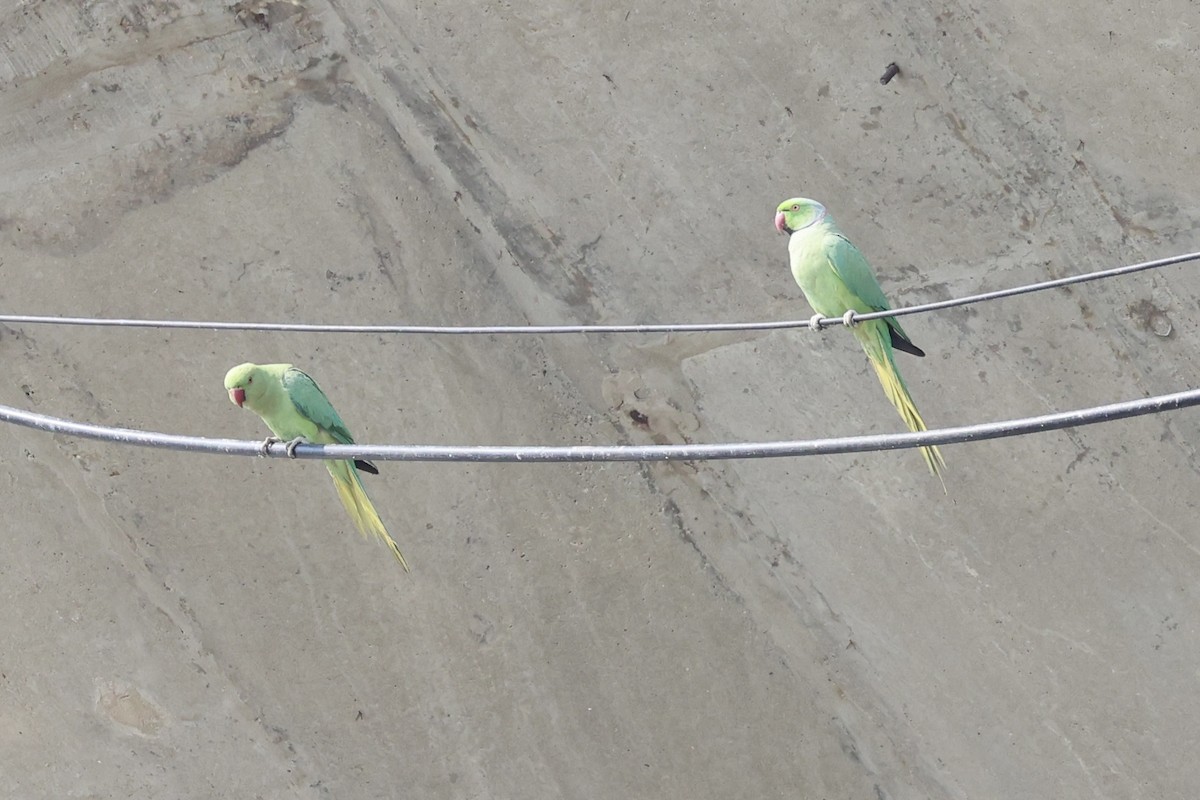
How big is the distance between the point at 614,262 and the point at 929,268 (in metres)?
1.66

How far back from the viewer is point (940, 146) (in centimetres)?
486

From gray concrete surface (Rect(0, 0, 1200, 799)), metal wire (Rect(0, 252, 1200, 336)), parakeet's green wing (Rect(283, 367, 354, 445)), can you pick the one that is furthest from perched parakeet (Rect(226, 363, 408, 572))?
gray concrete surface (Rect(0, 0, 1200, 799))

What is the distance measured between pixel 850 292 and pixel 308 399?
213 cm

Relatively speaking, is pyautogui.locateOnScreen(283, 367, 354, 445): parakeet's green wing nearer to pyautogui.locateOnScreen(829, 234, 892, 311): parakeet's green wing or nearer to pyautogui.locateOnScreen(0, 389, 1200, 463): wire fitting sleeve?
pyautogui.locateOnScreen(0, 389, 1200, 463): wire fitting sleeve

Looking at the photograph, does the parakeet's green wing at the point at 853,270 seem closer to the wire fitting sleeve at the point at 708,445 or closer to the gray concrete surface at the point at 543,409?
the gray concrete surface at the point at 543,409

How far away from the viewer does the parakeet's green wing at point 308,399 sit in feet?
11.5

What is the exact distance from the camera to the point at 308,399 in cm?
352

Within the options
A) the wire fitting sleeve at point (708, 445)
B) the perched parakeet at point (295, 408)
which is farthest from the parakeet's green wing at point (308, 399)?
the wire fitting sleeve at point (708, 445)

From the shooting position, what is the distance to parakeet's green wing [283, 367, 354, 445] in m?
3.49

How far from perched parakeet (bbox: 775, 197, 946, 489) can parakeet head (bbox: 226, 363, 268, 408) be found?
2.11 metres

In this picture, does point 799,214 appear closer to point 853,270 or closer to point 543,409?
point 853,270

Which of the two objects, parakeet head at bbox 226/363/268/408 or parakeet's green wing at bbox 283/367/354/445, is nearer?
parakeet head at bbox 226/363/268/408

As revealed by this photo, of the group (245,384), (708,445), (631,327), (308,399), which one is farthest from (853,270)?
(245,384)

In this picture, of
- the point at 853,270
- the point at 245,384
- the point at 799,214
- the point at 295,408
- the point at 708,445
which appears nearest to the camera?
the point at 708,445
